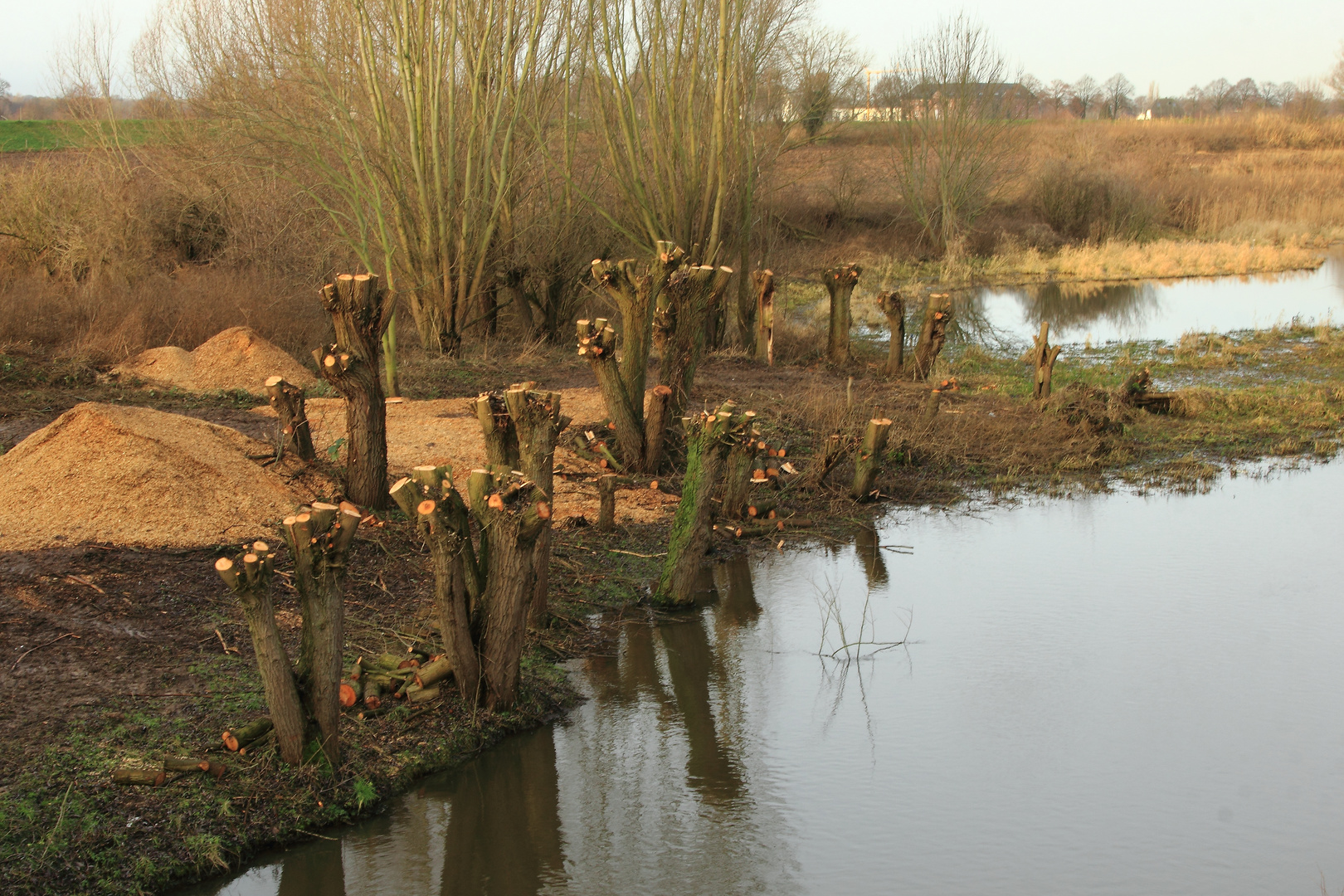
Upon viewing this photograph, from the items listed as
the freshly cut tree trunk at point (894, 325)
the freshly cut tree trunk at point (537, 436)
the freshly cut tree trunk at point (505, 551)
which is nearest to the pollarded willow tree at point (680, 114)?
the freshly cut tree trunk at point (894, 325)

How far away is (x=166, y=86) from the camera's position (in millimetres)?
19656

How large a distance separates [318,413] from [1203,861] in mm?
8568

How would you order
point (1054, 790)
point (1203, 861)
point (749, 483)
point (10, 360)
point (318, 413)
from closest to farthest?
1. point (1203, 861)
2. point (1054, 790)
3. point (749, 483)
4. point (318, 413)
5. point (10, 360)

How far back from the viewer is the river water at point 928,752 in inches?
172

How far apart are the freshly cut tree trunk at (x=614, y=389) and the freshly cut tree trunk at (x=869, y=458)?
2045 millimetres

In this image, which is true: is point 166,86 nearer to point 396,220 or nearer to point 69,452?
point 396,220

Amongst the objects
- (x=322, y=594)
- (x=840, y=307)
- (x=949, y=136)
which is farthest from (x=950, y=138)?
(x=322, y=594)

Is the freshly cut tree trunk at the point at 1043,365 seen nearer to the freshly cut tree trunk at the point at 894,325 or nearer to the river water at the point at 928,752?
the freshly cut tree trunk at the point at 894,325

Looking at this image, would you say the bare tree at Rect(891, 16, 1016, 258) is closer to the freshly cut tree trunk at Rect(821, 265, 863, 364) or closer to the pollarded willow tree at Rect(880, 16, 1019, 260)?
the pollarded willow tree at Rect(880, 16, 1019, 260)

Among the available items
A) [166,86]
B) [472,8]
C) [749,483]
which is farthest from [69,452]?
[166,86]

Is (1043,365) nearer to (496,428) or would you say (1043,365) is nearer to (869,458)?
(869,458)

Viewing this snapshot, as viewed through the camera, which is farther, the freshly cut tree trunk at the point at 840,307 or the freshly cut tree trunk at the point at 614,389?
the freshly cut tree trunk at the point at 840,307

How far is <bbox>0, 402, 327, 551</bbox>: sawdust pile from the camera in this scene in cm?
664

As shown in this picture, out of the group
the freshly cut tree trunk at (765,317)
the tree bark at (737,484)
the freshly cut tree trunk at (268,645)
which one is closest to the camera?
the freshly cut tree trunk at (268,645)
